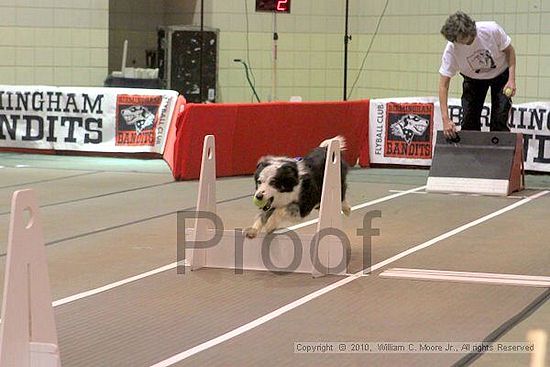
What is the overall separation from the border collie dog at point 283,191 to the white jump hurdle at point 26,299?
8.62ft

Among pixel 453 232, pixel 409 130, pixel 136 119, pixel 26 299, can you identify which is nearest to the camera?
pixel 26 299

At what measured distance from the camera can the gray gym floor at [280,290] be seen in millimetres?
4816

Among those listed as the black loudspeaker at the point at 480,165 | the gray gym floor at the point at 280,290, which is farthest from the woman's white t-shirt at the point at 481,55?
the gray gym floor at the point at 280,290

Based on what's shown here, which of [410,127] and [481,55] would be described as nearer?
[481,55]

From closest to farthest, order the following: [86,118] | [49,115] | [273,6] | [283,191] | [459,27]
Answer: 1. [283,191]
2. [459,27]
3. [86,118]
4. [49,115]
5. [273,6]

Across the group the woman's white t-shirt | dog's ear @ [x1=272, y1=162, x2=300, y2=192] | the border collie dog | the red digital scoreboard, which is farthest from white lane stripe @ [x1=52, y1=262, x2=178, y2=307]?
the red digital scoreboard

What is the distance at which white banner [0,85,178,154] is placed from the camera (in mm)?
12852

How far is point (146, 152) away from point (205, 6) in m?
5.49

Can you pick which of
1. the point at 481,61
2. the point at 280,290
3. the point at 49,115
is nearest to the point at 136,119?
the point at 49,115

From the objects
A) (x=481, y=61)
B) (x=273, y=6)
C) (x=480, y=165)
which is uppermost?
(x=273, y=6)

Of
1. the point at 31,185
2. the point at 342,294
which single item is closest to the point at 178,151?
the point at 31,185

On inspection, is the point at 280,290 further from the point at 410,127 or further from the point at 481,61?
the point at 410,127

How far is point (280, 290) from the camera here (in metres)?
6.08

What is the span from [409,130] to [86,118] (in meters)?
4.05
